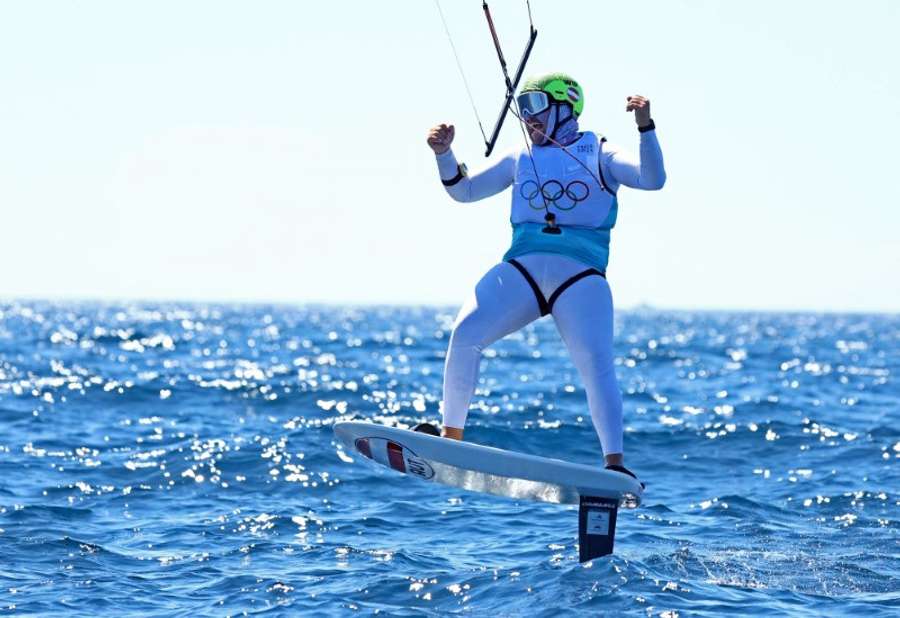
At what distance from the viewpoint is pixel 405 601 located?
7.17 meters

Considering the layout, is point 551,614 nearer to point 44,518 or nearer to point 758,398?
point 44,518

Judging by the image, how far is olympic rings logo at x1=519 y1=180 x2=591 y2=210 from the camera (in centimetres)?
727

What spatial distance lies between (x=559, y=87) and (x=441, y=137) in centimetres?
84

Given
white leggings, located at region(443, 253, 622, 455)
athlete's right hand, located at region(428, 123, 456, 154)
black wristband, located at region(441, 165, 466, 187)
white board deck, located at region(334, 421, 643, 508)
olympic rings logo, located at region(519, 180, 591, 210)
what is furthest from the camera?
black wristband, located at region(441, 165, 466, 187)

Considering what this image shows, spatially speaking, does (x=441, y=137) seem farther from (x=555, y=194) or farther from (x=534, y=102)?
(x=555, y=194)

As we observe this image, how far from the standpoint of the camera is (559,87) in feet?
24.2

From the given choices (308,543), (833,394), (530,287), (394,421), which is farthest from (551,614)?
(833,394)

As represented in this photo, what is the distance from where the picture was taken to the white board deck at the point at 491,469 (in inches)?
278

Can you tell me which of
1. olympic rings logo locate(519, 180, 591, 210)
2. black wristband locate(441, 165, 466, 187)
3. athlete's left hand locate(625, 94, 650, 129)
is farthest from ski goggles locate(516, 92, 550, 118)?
athlete's left hand locate(625, 94, 650, 129)

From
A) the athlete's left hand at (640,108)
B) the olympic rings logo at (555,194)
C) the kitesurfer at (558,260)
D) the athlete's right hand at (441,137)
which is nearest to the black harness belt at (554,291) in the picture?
the kitesurfer at (558,260)

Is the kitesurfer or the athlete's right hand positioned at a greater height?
the athlete's right hand

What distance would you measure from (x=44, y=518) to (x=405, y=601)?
12.6 feet

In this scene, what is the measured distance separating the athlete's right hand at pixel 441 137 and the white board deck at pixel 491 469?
6.14 ft

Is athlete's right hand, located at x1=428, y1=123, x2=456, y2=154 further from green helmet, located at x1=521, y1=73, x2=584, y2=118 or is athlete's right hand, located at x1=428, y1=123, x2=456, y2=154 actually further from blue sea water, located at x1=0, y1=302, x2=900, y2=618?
blue sea water, located at x1=0, y1=302, x2=900, y2=618
